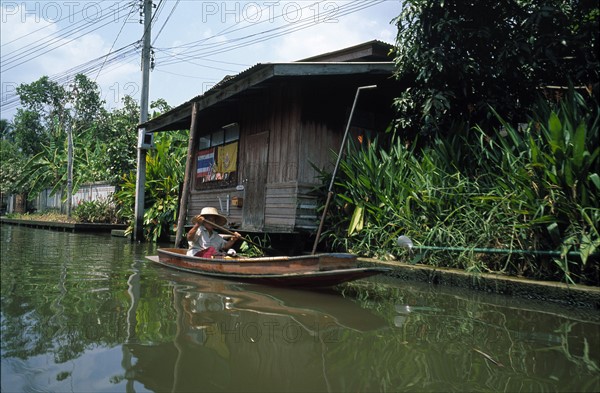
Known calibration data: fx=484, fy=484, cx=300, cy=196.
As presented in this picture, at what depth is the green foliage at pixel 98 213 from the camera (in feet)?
64.6

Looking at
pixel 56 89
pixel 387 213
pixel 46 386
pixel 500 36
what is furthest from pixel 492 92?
pixel 56 89

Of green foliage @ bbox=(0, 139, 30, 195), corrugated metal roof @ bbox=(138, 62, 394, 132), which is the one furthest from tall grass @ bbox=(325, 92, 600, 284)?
green foliage @ bbox=(0, 139, 30, 195)

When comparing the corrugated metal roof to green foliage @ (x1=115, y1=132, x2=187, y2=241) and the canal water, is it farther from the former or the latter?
green foliage @ (x1=115, y1=132, x2=187, y2=241)

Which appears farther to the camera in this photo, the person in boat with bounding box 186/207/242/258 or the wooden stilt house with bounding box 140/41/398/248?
the wooden stilt house with bounding box 140/41/398/248

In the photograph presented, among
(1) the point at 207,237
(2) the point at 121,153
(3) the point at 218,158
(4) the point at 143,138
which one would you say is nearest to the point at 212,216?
(1) the point at 207,237

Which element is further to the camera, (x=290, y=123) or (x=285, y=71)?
(x=290, y=123)

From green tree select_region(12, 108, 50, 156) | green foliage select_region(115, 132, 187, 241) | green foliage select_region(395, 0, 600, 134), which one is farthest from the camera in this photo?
green tree select_region(12, 108, 50, 156)

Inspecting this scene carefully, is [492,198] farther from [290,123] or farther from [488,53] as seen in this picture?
[290,123]

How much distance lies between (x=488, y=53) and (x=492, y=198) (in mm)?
3057

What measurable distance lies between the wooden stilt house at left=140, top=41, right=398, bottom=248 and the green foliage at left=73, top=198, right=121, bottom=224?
10.1 meters

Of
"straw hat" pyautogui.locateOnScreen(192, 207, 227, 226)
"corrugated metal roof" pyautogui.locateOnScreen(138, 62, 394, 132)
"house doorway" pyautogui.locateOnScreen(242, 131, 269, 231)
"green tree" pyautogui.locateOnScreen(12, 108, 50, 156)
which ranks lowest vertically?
"straw hat" pyautogui.locateOnScreen(192, 207, 227, 226)

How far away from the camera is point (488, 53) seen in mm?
7973

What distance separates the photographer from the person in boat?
7801 millimetres

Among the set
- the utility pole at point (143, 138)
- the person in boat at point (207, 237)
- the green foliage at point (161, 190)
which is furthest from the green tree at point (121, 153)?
the person in boat at point (207, 237)
